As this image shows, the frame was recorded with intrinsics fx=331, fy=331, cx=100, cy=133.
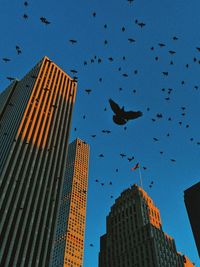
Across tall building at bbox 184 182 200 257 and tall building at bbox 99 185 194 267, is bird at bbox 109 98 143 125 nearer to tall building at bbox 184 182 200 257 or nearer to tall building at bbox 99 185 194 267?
tall building at bbox 184 182 200 257

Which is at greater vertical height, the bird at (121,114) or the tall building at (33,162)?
the tall building at (33,162)

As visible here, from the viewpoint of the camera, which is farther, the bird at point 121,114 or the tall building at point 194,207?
the tall building at point 194,207

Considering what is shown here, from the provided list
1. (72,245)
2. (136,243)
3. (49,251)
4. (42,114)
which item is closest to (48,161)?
(42,114)

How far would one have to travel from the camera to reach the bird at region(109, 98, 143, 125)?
21178mm

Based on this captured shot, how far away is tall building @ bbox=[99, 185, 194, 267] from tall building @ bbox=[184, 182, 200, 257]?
3899cm

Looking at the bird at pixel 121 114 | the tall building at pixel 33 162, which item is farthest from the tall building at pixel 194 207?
the bird at pixel 121 114

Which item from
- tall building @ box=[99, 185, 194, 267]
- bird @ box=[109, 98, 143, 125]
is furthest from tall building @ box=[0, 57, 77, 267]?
bird @ box=[109, 98, 143, 125]

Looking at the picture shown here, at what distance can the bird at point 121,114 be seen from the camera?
21178 millimetres

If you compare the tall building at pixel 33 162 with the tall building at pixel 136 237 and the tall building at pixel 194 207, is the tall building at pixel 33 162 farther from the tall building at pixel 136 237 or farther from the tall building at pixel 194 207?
the tall building at pixel 194 207

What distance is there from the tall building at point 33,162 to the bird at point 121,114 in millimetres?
62633

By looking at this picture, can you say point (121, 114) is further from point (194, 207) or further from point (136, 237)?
point (136, 237)

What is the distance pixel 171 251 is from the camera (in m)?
112

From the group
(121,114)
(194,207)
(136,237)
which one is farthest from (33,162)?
(121,114)

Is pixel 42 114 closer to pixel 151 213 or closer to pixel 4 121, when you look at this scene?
pixel 4 121
